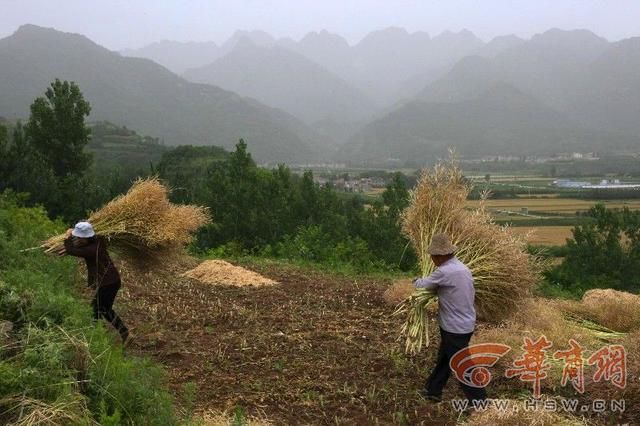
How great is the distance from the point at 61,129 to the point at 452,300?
702 inches

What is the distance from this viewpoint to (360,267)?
13.1m

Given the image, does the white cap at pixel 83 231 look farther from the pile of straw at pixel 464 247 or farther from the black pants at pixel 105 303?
the pile of straw at pixel 464 247

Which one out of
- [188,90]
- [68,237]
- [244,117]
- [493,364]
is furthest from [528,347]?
[188,90]

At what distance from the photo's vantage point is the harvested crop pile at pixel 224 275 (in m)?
9.17

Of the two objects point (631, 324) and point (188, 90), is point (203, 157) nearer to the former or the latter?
point (631, 324)

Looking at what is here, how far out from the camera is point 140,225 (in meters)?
5.93

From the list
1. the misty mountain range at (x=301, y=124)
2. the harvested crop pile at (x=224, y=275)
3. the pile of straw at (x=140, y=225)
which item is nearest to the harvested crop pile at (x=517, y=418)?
the pile of straw at (x=140, y=225)

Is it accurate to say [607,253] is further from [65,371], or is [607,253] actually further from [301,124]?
[301,124]

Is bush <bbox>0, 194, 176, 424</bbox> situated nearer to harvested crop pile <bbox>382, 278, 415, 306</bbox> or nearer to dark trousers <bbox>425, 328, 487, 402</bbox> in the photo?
dark trousers <bbox>425, 328, 487, 402</bbox>

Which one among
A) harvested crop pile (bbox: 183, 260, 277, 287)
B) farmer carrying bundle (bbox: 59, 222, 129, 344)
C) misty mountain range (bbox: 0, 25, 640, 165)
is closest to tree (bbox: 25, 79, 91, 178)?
harvested crop pile (bbox: 183, 260, 277, 287)

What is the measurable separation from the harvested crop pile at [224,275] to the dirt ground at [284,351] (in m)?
0.38

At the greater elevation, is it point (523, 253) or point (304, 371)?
point (523, 253)

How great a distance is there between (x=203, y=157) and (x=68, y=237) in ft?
154

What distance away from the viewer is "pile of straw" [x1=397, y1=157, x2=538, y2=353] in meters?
5.60
